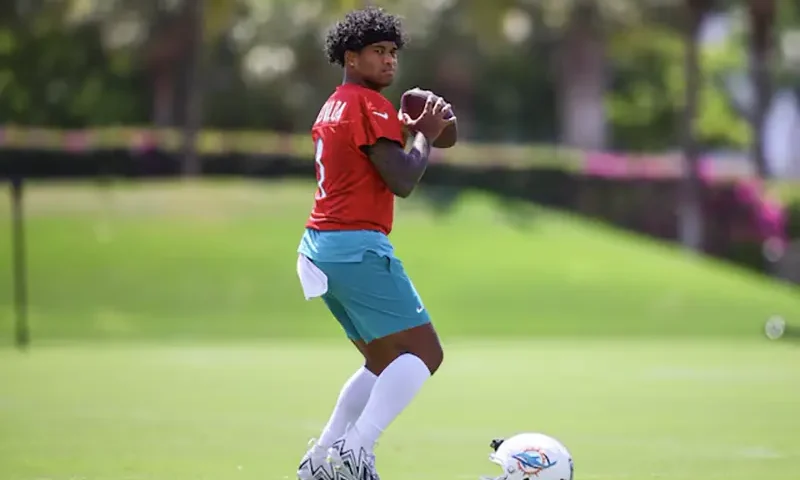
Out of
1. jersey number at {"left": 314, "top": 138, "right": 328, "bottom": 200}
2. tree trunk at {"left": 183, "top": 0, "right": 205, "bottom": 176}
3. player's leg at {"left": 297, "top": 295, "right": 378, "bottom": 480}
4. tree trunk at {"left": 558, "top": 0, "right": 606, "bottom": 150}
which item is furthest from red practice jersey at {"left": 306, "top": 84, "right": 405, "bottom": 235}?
tree trunk at {"left": 558, "top": 0, "right": 606, "bottom": 150}

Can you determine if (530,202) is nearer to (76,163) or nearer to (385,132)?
(76,163)

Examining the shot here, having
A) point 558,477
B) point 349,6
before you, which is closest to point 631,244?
point 349,6

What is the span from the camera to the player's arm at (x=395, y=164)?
7.58 meters

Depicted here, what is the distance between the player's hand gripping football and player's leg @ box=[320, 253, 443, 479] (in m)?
0.63

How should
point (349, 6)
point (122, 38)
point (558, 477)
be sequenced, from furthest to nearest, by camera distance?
point (122, 38)
point (349, 6)
point (558, 477)

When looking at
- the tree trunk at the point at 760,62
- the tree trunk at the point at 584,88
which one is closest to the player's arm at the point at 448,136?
the tree trunk at the point at 760,62

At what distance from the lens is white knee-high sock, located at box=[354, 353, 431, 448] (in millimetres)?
7688

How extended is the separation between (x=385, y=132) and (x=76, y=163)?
3067 centimetres

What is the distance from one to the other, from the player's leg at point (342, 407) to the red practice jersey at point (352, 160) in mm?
451

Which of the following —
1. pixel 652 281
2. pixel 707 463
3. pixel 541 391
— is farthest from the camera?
pixel 652 281

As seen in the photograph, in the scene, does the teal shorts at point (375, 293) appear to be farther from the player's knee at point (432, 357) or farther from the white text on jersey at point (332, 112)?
the white text on jersey at point (332, 112)

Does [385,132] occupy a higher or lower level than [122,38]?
higher

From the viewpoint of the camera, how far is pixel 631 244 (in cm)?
3172

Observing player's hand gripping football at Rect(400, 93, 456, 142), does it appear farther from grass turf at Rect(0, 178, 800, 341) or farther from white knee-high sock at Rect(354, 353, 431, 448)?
grass turf at Rect(0, 178, 800, 341)
